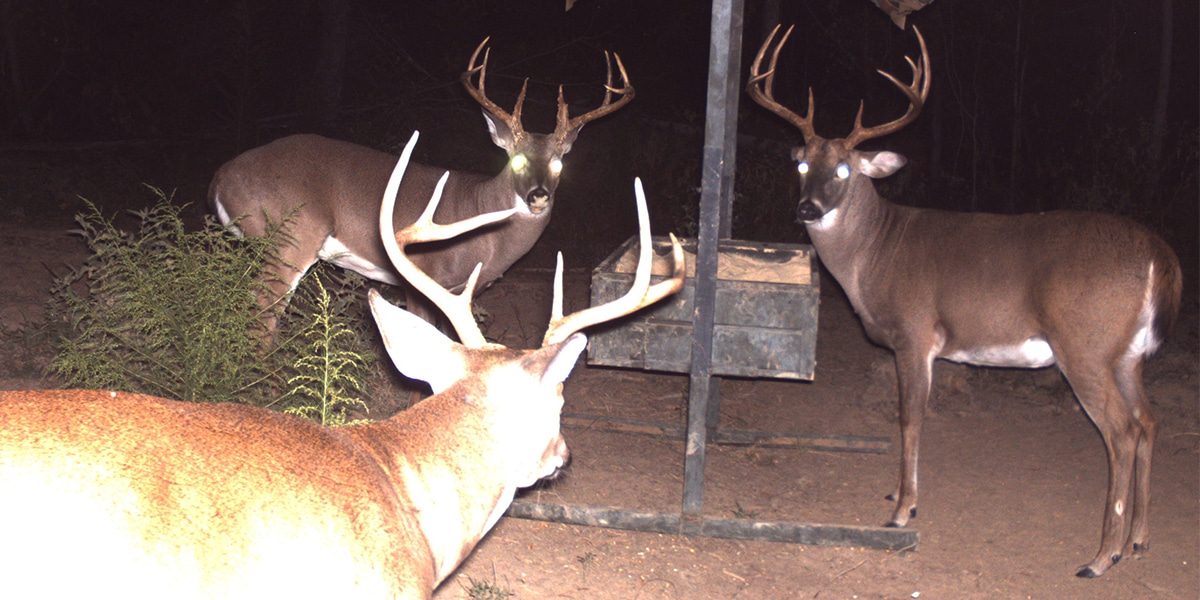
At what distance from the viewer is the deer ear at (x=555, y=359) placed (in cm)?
277

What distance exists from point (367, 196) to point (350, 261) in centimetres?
46

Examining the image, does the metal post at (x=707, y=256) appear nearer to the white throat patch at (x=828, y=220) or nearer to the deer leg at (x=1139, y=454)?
the white throat patch at (x=828, y=220)

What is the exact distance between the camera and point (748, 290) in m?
4.91

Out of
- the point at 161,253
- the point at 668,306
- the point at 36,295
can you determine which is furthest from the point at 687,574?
the point at 36,295

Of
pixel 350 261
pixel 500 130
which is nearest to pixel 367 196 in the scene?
pixel 350 261

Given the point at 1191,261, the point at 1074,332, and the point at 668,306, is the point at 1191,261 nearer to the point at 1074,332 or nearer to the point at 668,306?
the point at 1074,332

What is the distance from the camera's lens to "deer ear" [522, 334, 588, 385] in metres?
2.77

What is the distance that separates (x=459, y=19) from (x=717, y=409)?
387 inches

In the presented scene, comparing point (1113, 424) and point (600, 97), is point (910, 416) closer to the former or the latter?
point (1113, 424)

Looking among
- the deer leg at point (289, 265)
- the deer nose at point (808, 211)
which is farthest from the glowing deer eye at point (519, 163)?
the deer nose at point (808, 211)

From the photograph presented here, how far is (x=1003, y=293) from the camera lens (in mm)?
5562

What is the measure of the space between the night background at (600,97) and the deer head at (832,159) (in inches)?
130

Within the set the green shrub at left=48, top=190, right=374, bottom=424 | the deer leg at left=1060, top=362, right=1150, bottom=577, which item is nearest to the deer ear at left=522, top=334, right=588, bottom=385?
the green shrub at left=48, top=190, right=374, bottom=424

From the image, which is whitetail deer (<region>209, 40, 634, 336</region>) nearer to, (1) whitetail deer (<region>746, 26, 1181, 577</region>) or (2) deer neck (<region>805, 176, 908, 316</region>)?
(1) whitetail deer (<region>746, 26, 1181, 577</region>)
